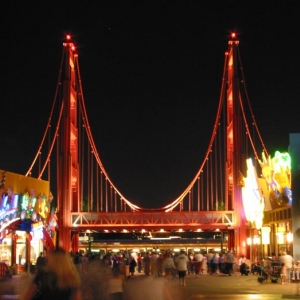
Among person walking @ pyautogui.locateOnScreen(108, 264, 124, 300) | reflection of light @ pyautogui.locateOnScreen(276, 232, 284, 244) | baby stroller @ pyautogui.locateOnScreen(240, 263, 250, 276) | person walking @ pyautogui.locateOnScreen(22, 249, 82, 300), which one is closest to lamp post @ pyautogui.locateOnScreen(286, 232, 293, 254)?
reflection of light @ pyautogui.locateOnScreen(276, 232, 284, 244)

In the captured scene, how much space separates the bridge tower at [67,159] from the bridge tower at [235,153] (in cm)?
1190

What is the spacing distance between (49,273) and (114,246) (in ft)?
291

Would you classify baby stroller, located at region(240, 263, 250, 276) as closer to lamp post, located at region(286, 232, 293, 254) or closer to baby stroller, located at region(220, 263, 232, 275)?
baby stroller, located at region(220, 263, 232, 275)

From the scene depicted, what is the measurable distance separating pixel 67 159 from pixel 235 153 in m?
12.3

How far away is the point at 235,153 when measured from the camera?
5569 centimetres

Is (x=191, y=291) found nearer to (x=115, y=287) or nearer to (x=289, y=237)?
(x=289, y=237)

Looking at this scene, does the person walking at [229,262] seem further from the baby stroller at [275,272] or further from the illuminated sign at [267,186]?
the baby stroller at [275,272]

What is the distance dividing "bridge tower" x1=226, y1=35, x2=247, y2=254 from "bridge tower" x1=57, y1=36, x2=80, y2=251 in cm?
1190

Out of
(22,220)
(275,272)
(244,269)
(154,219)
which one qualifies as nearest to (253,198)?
(244,269)

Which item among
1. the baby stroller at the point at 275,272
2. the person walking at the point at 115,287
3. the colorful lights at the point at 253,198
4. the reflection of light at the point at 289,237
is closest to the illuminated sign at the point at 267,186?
the colorful lights at the point at 253,198

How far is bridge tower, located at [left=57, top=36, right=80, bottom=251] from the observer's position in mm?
56844

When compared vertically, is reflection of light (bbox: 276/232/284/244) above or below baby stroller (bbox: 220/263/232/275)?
above

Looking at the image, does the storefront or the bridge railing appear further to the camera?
the bridge railing

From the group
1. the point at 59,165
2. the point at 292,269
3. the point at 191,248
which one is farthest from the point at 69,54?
the point at 191,248
